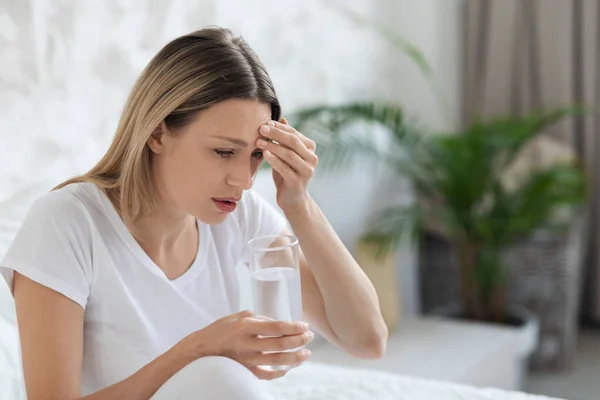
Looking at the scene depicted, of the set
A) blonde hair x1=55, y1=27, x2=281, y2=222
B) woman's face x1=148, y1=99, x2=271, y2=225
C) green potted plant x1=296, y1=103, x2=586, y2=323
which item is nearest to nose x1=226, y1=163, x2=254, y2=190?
woman's face x1=148, y1=99, x2=271, y2=225

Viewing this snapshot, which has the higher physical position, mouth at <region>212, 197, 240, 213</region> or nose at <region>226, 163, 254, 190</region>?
nose at <region>226, 163, 254, 190</region>

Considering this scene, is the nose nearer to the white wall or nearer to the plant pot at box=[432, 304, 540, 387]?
the white wall

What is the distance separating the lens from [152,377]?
1.31m

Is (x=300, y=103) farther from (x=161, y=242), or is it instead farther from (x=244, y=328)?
(x=244, y=328)

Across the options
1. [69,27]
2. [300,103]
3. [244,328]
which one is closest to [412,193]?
[300,103]

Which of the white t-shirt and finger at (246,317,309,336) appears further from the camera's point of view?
the white t-shirt

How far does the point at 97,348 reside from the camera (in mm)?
1473

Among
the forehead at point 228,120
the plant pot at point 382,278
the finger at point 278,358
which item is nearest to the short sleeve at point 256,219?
the forehead at point 228,120

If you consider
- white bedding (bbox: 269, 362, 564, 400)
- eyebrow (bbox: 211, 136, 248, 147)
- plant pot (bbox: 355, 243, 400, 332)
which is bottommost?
white bedding (bbox: 269, 362, 564, 400)

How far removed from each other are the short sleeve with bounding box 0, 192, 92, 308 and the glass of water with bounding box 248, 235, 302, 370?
288mm

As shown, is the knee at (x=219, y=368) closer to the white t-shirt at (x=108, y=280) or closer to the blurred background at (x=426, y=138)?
the white t-shirt at (x=108, y=280)

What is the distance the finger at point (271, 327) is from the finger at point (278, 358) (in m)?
0.04

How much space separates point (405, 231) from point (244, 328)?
1.89 metres

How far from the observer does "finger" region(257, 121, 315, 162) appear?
1396 mm
